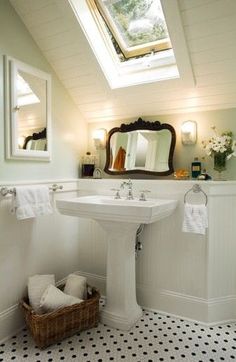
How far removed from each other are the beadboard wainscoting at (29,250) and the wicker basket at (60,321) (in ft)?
0.43

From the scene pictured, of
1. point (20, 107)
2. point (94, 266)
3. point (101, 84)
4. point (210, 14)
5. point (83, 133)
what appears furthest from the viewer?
point (83, 133)

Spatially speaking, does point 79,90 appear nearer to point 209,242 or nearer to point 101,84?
point 101,84

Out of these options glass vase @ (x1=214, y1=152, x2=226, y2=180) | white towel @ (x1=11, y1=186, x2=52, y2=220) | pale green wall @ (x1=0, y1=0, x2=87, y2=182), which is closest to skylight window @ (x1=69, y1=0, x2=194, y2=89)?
pale green wall @ (x1=0, y1=0, x2=87, y2=182)

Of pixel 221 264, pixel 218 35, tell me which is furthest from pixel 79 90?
pixel 221 264

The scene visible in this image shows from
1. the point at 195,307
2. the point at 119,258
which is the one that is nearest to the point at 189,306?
the point at 195,307

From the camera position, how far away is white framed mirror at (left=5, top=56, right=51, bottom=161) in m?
1.87

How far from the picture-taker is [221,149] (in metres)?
2.01

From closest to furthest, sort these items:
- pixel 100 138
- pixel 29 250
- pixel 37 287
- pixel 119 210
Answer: pixel 119 210
pixel 37 287
pixel 29 250
pixel 100 138

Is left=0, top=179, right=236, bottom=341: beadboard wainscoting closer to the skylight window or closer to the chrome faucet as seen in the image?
the chrome faucet

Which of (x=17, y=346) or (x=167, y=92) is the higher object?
(x=167, y=92)

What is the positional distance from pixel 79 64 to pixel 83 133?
69 centimetres

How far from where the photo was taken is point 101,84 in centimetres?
227

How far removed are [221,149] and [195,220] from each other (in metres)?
0.58

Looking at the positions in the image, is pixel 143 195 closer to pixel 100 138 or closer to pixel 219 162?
pixel 219 162
